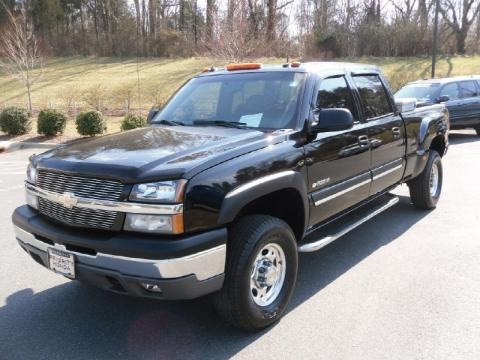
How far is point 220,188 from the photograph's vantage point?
2.93 m

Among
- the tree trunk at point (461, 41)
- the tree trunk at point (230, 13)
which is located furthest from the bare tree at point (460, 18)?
the tree trunk at point (230, 13)

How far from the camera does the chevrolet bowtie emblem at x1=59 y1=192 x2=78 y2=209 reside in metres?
3.01

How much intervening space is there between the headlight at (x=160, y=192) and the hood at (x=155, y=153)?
4 centimetres

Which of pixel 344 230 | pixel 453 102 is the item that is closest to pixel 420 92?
pixel 453 102

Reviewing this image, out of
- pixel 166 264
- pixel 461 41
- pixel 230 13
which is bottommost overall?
pixel 166 264

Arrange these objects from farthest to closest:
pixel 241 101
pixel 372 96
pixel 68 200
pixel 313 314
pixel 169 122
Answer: pixel 372 96 → pixel 169 122 → pixel 241 101 → pixel 313 314 → pixel 68 200

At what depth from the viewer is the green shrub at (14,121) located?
15.0 metres

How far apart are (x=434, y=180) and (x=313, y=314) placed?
3672mm

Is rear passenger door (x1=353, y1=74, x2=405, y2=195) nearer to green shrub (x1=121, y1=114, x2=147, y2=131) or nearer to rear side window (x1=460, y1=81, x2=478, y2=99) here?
rear side window (x1=460, y1=81, x2=478, y2=99)

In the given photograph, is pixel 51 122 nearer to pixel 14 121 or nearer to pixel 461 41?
pixel 14 121

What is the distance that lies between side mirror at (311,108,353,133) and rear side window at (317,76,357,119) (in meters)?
0.36

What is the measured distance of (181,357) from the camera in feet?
9.99

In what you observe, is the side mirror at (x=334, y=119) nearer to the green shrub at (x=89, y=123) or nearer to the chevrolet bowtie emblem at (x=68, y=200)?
the chevrolet bowtie emblem at (x=68, y=200)

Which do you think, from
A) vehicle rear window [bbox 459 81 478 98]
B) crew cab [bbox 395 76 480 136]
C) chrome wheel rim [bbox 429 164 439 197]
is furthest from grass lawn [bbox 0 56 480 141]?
chrome wheel rim [bbox 429 164 439 197]
